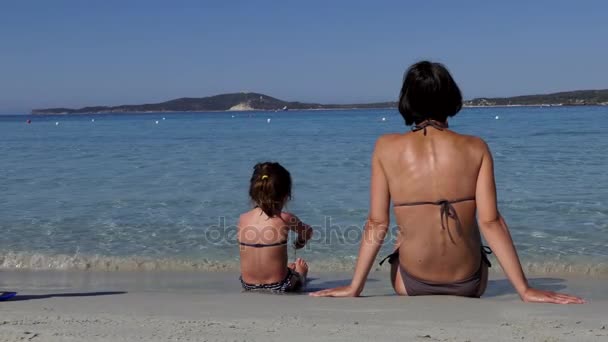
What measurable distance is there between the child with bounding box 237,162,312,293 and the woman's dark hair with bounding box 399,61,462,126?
4.36ft

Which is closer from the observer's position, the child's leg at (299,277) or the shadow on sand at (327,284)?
the child's leg at (299,277)

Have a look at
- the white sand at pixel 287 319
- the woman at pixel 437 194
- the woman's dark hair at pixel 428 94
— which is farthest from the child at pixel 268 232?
the woman's dark hair at pixel 428 94

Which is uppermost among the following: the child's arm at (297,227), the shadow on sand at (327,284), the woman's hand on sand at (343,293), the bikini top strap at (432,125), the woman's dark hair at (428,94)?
the woman's dark hair at (428,94)

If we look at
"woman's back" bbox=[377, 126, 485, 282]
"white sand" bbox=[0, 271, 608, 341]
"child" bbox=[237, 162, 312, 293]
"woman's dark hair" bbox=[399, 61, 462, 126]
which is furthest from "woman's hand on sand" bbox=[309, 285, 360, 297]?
"woman's dark hair" bbox=[399, 61, 462, 126]

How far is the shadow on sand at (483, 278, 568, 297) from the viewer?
484 cm

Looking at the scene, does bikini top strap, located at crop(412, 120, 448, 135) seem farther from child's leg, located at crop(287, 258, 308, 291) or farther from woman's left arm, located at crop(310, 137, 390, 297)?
child's leg, located at crop(287, 258, 308, 291)

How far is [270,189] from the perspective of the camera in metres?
4.61

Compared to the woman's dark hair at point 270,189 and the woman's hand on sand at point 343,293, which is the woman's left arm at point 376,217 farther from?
the woman's dark hair at point 270,189

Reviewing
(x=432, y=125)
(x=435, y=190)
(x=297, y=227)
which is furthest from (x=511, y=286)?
(x=432, y=125)

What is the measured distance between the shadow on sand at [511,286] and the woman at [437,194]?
3.88ft

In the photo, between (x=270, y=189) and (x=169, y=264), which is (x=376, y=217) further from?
(x=169, y=264)

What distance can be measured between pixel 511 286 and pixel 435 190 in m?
2.01

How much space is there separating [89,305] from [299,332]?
4.86 ft

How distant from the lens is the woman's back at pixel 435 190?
3486 millimetres
